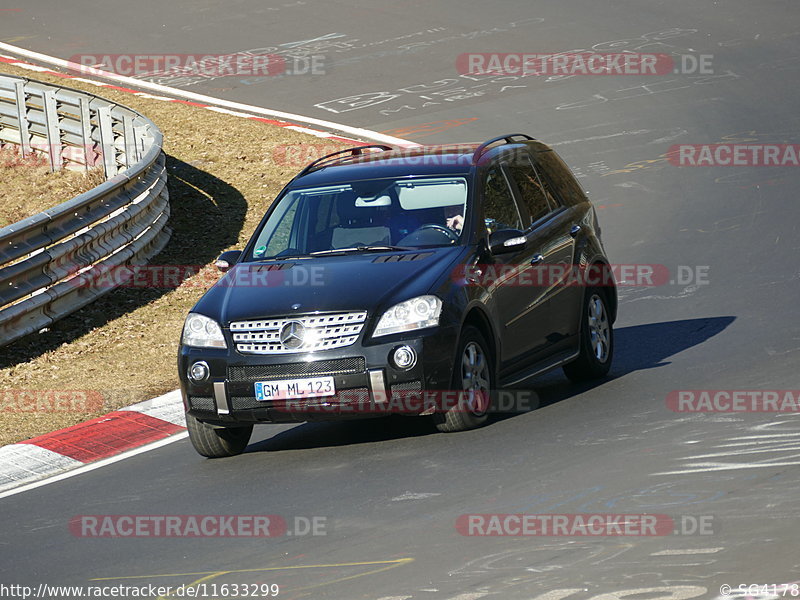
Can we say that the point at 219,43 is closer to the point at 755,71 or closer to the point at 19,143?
the point at 19,143

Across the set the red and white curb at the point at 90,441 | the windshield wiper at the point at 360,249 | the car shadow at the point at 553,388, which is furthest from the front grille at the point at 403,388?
the red and white curb at the point at 90,441

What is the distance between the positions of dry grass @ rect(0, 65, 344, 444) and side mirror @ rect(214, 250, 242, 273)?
1962mm

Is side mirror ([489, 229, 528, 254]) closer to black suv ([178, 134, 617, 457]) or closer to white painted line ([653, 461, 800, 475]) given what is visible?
black suv ([178, 134, 617, 457])

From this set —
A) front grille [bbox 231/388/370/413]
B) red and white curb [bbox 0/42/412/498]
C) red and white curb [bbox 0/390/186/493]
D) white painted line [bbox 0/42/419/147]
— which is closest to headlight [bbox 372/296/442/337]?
front grille [bbox 231/388/370/413]

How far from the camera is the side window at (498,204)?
10078mm

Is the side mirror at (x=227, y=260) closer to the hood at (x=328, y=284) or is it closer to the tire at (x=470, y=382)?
the hood at (x=328, y=284)

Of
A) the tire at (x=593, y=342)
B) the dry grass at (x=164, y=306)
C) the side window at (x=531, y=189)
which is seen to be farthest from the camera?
the dry grass at (x=164, y=306)

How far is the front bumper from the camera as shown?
877cm

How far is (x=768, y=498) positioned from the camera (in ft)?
23.1

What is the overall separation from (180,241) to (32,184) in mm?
4581

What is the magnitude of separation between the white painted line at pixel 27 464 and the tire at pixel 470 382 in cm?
264

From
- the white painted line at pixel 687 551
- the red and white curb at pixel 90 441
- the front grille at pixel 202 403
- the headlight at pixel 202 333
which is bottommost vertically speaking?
the red and white curb at pixel 90 441

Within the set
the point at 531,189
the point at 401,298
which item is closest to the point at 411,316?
the point at 401,298

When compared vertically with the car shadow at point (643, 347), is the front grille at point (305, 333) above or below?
above
